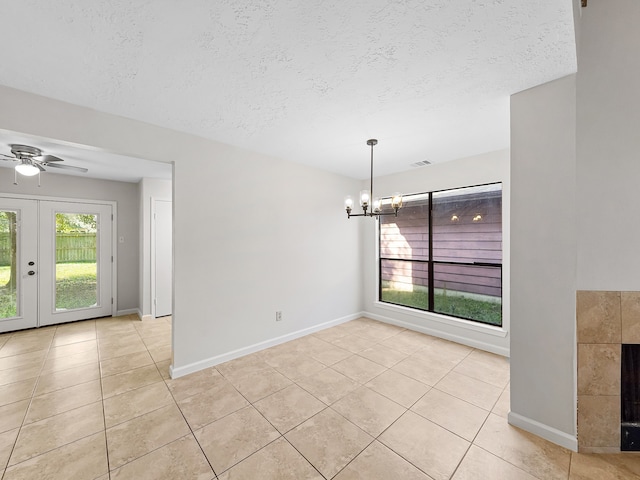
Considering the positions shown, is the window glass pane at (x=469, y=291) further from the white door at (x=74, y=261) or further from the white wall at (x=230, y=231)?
the white door at (x=74, y=261)

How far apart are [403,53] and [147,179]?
494 cm

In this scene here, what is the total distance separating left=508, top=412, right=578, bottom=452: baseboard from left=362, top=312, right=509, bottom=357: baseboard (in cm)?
144

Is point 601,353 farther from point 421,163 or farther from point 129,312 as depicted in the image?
point 129,312

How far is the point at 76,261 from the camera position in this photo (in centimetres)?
470

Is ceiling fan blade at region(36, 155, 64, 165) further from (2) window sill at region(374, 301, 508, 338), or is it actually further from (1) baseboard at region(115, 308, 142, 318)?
(2) window sill at region(374, 301, 508, 338)

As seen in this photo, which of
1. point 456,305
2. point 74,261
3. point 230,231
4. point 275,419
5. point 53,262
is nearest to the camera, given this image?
point 275,419

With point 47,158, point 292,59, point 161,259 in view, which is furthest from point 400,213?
point 47,158

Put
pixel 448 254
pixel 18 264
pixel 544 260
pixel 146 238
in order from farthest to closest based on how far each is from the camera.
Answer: pixel 146 238 < pixel 18 264 < pixel 448 254 < pixel 544 260

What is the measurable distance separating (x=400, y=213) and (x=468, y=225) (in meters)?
1.15

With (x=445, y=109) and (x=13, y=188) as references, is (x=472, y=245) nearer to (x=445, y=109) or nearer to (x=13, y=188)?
(x=445, y=109)

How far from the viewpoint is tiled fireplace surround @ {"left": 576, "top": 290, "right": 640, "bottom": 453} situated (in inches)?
72.6

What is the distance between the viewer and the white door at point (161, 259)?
4859 millimetres

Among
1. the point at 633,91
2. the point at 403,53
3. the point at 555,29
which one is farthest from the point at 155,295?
the point at 633,91

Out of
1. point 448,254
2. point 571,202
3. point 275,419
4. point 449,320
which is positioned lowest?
point 275,419
